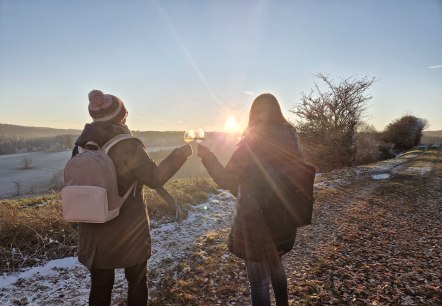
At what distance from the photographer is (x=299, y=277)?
16.5 ft

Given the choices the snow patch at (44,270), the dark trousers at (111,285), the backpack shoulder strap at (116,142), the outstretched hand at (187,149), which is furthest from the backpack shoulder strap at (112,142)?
the snow patch at (44,270)

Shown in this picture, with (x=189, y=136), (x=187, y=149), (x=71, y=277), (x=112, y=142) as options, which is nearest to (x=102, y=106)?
(x=112, y=142)

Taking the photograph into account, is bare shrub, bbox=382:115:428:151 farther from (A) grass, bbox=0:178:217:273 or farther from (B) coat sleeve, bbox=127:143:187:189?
(B) coat sleeve, bbox=127:143:187:189

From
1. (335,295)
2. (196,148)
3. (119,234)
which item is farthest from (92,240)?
(335,295)

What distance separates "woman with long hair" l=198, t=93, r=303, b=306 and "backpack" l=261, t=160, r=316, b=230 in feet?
0.07

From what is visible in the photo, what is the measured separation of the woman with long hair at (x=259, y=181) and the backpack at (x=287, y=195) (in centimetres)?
2

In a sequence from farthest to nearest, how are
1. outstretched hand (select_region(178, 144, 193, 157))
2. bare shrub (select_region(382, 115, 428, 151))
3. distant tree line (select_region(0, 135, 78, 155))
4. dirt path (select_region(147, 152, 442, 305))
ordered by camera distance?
1. bare shrub (select_region(382, 115, 428, 151))
2. distant tree line (select_region(0, 135, 78, 155))
3. dirt path (select_region(147, 152, 442, 305))
4. outstretched hand (select_region(178, 144, 193, 157))

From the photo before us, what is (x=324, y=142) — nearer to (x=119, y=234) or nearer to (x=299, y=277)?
(x=299, y=277)

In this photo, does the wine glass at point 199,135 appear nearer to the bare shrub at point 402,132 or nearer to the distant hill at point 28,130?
the bare shrub at point 402,132

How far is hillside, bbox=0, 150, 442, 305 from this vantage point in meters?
4.38

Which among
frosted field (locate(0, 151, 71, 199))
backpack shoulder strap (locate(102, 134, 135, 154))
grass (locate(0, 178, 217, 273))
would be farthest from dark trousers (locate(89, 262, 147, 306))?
frosted field (locate(0, 151, 71, 199))

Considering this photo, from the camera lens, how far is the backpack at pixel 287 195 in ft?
8.16

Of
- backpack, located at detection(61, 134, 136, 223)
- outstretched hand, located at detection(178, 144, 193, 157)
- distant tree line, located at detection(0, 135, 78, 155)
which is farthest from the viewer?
distant tree line, located at detection(0, 135, 78, 155)

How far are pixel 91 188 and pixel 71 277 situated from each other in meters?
3.63
